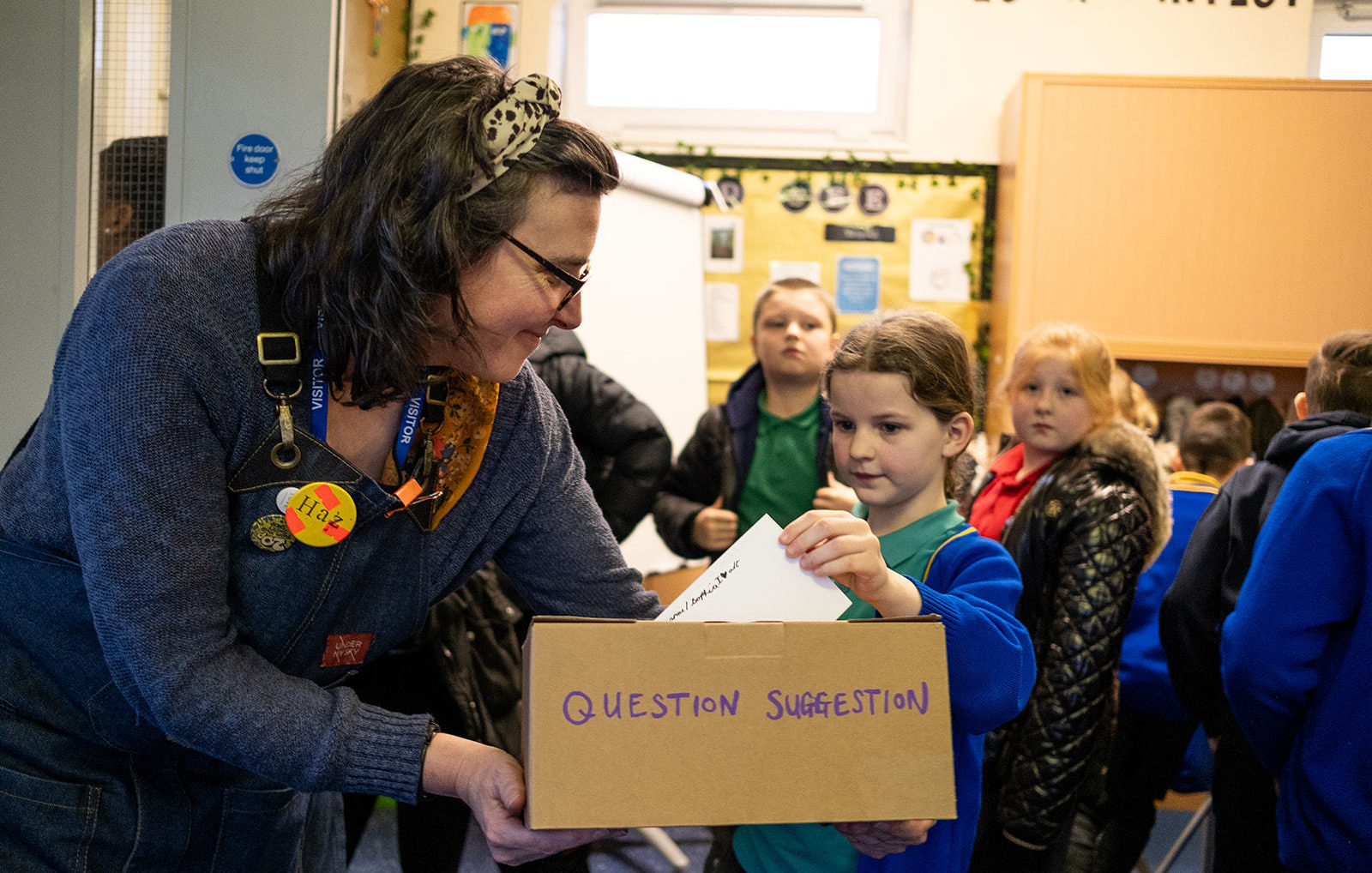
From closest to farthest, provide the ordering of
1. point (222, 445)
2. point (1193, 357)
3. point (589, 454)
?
1. point (222, 445)
2. point (589, 454)
3. point (1193, 357)

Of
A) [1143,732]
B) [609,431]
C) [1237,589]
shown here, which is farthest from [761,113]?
[1237,589]

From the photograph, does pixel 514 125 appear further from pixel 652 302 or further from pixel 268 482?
pixel 652 302

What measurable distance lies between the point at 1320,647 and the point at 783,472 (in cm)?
122

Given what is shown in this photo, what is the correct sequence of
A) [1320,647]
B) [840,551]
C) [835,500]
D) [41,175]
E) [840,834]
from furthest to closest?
[835,500] → [41,175] → [1320,647] → [840,834] → [840,551]

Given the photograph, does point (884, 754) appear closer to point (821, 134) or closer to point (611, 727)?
point (611, 727)

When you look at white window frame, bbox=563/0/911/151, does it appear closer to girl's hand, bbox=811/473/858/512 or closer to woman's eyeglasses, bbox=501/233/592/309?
girl's hand, bbox=811/473/858/512

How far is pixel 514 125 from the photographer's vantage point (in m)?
1.01

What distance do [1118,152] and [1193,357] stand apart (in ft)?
2.55

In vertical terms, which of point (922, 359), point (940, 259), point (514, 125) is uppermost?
point (940, 259)

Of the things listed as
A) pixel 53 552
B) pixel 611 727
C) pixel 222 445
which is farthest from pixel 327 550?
pixel 611 727

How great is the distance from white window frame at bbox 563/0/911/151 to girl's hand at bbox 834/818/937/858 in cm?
348

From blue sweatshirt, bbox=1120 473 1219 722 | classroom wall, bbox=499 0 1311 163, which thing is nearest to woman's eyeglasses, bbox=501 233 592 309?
blue sweatshirt, bbox=1120 473 1219 722

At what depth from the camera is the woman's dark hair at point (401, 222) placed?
994 millimetres

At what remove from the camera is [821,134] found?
412 cm
